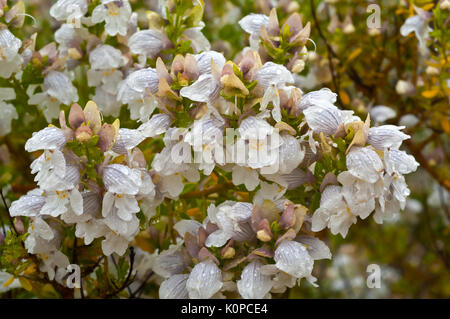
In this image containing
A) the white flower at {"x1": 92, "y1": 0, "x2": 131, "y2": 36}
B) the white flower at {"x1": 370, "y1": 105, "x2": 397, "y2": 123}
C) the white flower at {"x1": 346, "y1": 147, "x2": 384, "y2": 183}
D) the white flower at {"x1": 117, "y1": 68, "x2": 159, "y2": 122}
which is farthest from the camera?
the white flower at {"x1": 370, "y1": 105, "x2": 397, "y2": 123}

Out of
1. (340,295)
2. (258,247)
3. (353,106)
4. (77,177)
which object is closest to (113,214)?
(77,177)

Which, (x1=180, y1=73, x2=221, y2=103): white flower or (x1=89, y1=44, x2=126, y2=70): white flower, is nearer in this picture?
(x1=180, y1=73, x2=221, y2=103): white flower

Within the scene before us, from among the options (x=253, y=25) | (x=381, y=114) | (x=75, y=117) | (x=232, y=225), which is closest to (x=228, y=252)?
(x=232, y=225)

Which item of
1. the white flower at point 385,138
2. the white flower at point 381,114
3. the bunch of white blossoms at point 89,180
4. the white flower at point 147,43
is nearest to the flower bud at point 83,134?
the bunch of white blossoms at point 89,180

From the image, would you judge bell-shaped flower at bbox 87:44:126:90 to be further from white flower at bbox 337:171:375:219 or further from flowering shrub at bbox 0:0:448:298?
white flower at bbox 337:171:375:219

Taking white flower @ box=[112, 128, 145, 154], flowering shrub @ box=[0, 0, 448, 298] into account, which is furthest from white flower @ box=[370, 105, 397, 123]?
white flower @ box=[112, 128, 145, 154]

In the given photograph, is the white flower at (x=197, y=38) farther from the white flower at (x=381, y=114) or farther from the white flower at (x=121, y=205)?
the white flower at (x=381, y=114)

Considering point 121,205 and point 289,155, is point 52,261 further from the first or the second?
point 289,155
